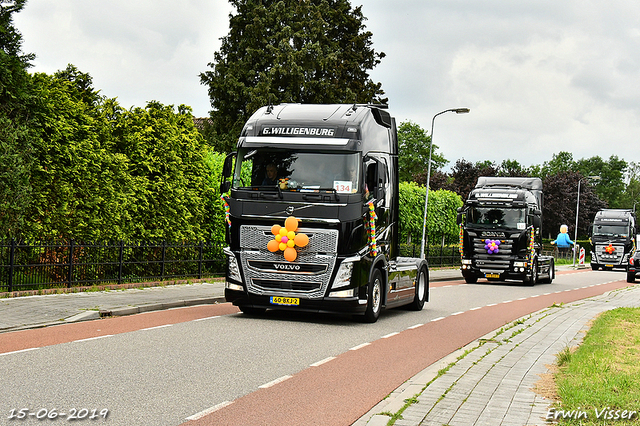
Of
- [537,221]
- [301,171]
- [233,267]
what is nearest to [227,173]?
[301,171]

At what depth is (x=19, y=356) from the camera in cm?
884

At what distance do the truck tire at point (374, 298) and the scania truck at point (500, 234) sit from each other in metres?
16.7

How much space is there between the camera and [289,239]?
1280 cm

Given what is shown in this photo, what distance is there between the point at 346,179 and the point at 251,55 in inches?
1340

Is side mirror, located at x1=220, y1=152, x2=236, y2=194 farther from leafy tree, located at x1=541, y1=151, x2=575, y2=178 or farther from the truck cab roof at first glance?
leafy tree, located at x1=541, y1=151, x2=575, y2=178

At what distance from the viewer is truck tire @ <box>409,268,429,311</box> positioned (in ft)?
57.0

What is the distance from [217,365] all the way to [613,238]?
52.8 m

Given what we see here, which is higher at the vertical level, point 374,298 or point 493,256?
point 493,256

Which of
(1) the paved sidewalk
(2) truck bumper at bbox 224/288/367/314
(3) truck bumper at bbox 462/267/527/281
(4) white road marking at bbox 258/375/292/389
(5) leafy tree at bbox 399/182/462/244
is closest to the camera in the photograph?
(1) the paved sidewalk

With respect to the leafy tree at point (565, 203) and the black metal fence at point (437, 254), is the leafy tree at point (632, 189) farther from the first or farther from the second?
the black metal fence at point (437, 254)

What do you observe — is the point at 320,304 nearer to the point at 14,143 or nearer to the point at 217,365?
the point at 217,365

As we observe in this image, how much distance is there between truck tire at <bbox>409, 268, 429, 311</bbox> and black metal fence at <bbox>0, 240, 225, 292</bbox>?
7245 millimetres

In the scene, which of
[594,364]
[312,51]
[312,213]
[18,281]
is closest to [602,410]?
[594,364]

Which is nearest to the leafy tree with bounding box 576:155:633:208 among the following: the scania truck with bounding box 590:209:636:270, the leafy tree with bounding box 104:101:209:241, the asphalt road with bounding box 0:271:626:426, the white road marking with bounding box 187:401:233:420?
the scania truck with bounding box 590:209:636:270
